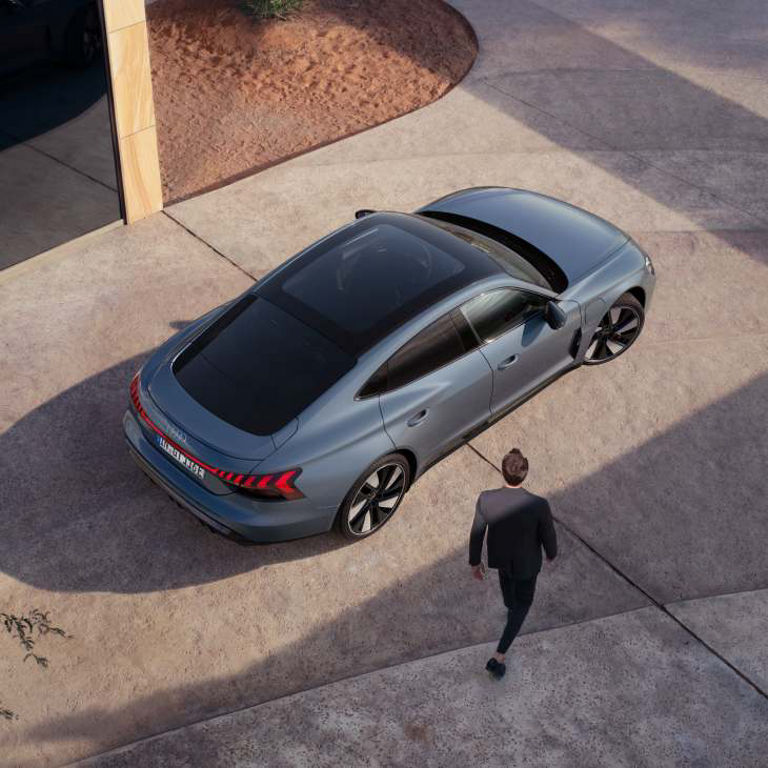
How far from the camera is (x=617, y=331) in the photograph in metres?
9.41

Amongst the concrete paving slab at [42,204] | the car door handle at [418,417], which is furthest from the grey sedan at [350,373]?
the concrete paving slab at [42,204]

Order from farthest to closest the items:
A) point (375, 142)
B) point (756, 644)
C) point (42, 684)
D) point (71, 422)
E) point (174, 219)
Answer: point (375, 142)
point (174, 219)
point (71, 422)
point (756, 644)
point (42, 684)

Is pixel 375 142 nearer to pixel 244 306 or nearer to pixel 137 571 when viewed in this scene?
pixel 244 306

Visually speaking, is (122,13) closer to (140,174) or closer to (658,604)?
(140,174)

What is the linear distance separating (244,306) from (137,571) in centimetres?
208

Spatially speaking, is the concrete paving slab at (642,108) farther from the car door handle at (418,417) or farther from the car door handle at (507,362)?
the car door handle at (418,417)

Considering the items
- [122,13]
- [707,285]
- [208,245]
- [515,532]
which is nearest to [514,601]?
[515,532]


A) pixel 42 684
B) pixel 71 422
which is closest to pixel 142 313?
pixel 71 422

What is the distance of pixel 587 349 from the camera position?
9.14 meters

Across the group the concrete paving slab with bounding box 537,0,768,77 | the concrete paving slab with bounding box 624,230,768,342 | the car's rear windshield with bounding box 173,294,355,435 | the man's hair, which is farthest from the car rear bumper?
the concrete paving slab with bounding box 537,0,768,77

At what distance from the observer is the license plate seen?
7012 mm

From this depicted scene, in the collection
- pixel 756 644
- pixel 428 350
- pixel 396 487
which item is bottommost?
pixel 756 644

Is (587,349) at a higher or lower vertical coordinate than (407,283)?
lower

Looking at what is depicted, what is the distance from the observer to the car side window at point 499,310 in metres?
7.79
